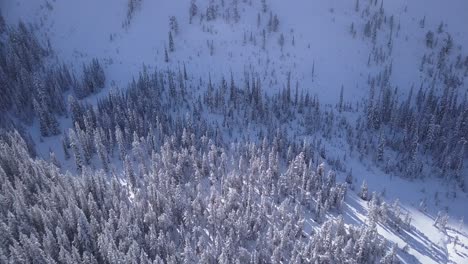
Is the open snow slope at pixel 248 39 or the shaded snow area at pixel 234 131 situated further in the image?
the open snow slope at pixel 248 39

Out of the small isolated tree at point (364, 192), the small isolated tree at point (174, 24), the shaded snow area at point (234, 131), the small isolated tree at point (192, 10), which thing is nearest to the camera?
the shaded snow area at point (234, 131)

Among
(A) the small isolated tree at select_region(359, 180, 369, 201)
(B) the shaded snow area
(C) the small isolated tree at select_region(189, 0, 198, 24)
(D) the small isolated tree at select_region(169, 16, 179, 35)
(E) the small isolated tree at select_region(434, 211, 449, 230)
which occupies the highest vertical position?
(C) the small isolated tree at select_region(189, 0, 198, 24)

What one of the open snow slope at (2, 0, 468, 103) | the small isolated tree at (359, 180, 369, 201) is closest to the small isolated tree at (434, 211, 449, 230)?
the small isolated tree at (359, 180, 369, 201)

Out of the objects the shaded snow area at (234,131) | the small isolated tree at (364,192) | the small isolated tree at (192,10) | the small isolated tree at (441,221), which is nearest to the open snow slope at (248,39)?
the shaded snow area at (234,131)

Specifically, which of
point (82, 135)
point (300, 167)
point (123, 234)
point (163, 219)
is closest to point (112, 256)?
point (123, 234)

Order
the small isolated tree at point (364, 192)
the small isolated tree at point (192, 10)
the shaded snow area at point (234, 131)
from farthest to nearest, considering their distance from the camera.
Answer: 1. the small isolated tree at point (192, 10)
2. the small isolated tree at point (364, 192)
3. the shaded snow area at point (234, 131)

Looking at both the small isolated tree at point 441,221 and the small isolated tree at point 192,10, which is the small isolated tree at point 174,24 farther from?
the small isolated tree at point 441,221

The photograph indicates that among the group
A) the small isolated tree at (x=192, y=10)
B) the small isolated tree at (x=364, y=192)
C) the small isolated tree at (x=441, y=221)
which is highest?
the small isolated tree at (x=192, y=10)

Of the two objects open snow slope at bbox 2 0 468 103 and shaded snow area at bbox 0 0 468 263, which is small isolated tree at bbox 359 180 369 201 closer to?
shaded snow area at bbox 0 0 468 263

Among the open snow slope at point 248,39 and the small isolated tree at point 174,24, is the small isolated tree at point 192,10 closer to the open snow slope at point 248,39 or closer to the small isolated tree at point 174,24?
the open snow slope at point 248,39

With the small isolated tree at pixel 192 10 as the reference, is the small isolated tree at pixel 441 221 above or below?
below
